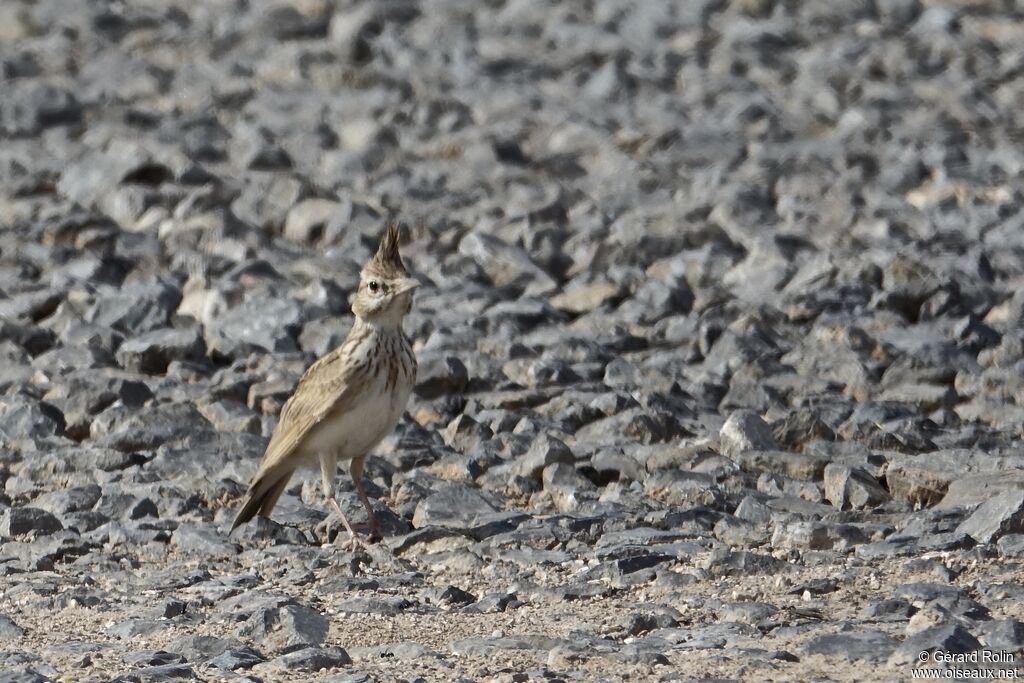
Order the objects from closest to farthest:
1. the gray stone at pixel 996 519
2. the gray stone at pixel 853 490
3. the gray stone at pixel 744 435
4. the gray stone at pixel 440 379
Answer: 1. the gray stone at pixel 996 519
2. the gray stone at pixel 853 490
3. the gray stone at pixel 744 435
4. the gray stone at pixel 440 379

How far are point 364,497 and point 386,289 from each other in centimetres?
99

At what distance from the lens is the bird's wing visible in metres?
8.48

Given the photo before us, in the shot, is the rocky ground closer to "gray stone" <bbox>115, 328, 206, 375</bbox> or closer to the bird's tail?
"gray stone" <bbox>115, 328, 206, 375</bbox>

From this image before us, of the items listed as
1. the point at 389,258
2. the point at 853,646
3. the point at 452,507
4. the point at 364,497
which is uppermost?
the point at 389,258

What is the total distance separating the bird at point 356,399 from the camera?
8.49 metres

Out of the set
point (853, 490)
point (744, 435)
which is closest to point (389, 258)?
point (744, 435)

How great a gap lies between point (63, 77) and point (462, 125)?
13.0 ft

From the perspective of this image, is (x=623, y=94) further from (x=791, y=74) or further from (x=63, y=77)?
(x=63, y=77)

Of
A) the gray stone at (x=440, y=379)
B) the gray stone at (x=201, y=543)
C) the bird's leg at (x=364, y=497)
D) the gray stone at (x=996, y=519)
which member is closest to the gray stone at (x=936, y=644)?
the gray stone at (x=996, y=519)

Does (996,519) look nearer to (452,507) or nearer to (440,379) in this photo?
(452,507)

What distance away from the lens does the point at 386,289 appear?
8648 mm

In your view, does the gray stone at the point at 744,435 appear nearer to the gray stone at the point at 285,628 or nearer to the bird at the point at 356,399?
the bird at the point at 356,399

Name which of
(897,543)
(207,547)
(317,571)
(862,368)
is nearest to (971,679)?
(897,543)

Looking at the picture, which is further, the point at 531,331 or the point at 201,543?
the point at 531,331
